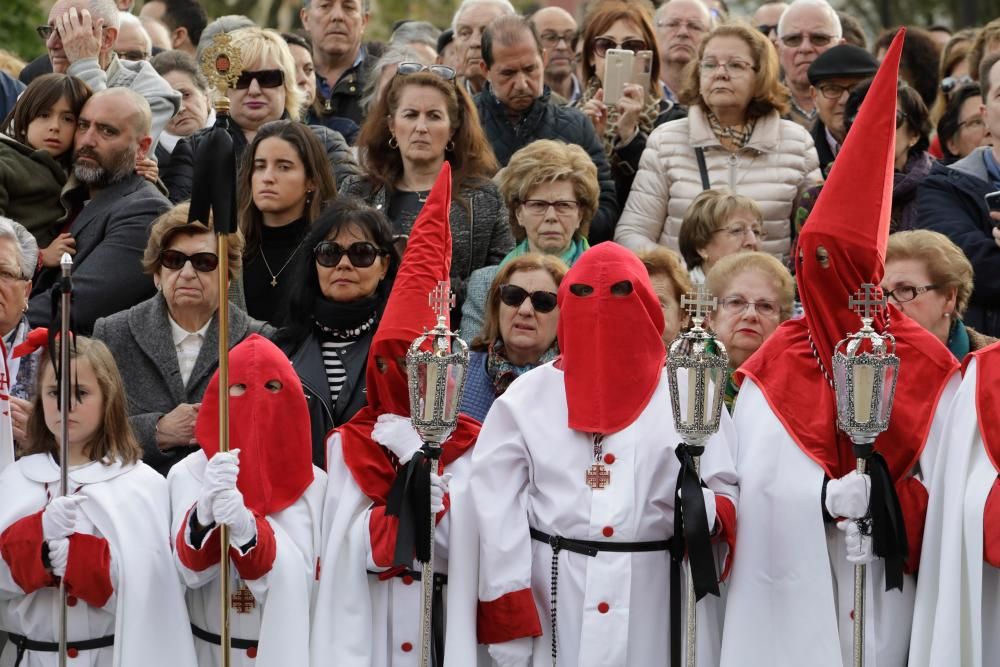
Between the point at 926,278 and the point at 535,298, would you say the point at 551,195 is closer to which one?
the point at 535,298

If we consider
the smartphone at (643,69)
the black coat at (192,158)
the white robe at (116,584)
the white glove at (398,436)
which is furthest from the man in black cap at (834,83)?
the white robe at (116,584)

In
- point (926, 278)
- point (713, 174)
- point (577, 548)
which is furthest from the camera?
point (713, 174)

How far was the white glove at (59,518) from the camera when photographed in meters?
6.59

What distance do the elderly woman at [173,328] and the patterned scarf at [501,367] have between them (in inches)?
38.1

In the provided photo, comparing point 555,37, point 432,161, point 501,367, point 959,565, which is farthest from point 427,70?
point 959,565

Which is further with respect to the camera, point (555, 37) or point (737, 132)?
point (555, 37)

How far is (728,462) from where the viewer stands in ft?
22.3

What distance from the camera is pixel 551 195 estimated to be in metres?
8.56

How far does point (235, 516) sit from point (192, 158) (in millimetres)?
3524

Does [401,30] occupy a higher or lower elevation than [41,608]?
higher

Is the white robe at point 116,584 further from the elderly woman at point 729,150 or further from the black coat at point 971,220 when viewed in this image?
the black coat at point 971,220

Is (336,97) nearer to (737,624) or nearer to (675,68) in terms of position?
(675,68)

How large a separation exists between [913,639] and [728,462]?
0.91 metres

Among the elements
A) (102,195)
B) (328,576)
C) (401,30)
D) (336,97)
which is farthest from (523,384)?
(401,30)
